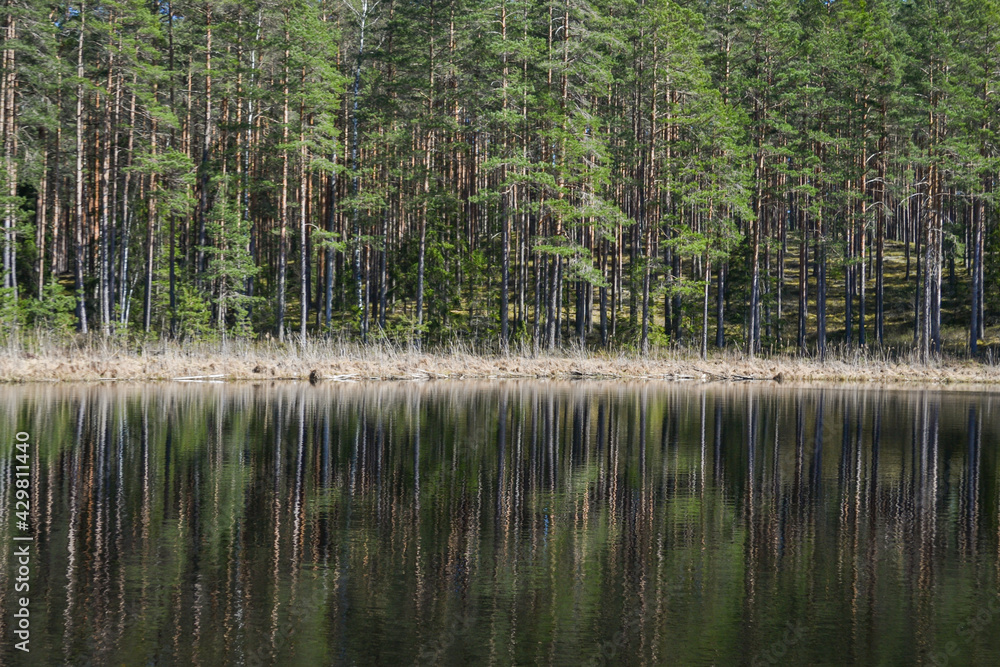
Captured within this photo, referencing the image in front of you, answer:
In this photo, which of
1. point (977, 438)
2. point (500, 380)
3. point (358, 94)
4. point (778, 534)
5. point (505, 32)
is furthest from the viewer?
point (358, 94)

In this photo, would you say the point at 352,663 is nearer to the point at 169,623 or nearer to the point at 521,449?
the point at 169,623

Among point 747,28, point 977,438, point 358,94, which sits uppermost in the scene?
point 747,28

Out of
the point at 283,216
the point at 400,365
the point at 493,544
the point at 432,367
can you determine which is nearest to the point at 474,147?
the point at 283,216

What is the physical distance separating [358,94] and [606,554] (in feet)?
137

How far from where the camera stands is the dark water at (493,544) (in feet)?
22.0

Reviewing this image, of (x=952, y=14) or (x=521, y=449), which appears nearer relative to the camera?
(x=521, y=449)

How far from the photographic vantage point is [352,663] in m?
6.17

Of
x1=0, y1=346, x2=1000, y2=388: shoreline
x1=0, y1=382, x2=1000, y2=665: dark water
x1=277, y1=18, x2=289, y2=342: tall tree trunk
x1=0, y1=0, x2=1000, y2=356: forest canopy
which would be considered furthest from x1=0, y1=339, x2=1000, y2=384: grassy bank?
x1=0, y1=382, x2=1000, y2=665: dark water

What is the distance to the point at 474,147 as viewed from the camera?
58.1 meters

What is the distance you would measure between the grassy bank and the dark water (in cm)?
1028

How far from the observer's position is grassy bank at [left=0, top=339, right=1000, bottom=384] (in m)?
29.9

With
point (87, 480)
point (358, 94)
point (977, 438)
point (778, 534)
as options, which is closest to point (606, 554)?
point (778, 534)

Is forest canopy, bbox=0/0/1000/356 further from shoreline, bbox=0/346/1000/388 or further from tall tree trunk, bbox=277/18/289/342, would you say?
shoreline, bbox=0/346/1000/388

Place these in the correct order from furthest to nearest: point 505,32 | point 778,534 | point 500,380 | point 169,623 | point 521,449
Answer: point 505,32 < point 500,380 < point 521,449 < point 778,534 < point 169,623
